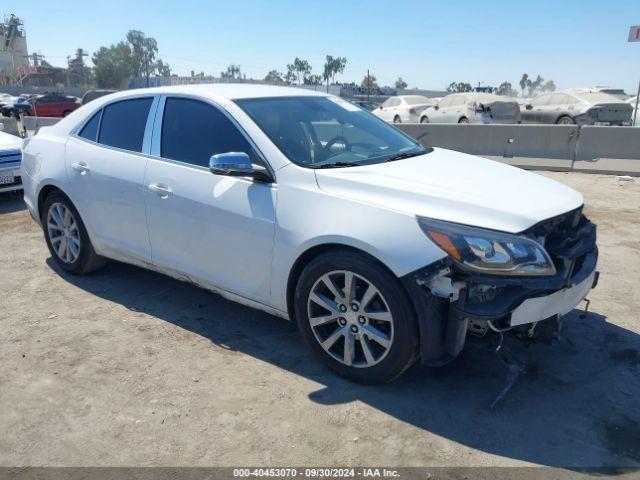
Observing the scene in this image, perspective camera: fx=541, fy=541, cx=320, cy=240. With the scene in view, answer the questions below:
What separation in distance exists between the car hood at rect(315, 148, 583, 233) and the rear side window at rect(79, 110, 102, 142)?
2.46 meters

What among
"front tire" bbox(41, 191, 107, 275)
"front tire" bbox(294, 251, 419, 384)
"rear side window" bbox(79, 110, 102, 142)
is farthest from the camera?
"front tire" bbox(41, 191, 107, 275)

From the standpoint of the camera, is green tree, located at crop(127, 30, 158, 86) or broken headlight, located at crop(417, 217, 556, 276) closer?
broken headlight, located at crop(417, 217, 556, 276)

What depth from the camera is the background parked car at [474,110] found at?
57.7 feet

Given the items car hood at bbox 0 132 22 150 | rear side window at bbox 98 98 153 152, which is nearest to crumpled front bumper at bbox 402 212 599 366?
rear side window at bbox 98 98 153 152

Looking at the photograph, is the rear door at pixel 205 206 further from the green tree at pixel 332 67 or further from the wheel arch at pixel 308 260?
the green tree at pixel 332 67

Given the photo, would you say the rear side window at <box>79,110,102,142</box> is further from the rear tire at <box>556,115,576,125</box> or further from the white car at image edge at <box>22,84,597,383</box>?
the rear tire at <box>556,115,576,125</box>

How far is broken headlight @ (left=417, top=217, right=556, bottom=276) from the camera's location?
2824mm

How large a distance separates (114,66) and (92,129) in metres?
130

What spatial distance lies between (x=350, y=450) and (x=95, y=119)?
12.1 ft

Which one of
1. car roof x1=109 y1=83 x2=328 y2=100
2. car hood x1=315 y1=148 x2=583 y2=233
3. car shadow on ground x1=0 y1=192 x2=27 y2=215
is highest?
car roof x1=109 y1=83 x2=328 y2=100

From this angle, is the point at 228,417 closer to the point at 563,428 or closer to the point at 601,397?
the point at 563,428

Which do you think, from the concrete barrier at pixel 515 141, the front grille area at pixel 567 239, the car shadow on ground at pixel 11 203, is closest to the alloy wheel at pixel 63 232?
the car shadow on ground at pixel 11 203

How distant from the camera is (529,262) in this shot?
286 centimetres

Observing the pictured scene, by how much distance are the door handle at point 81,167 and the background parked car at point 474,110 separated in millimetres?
15194
